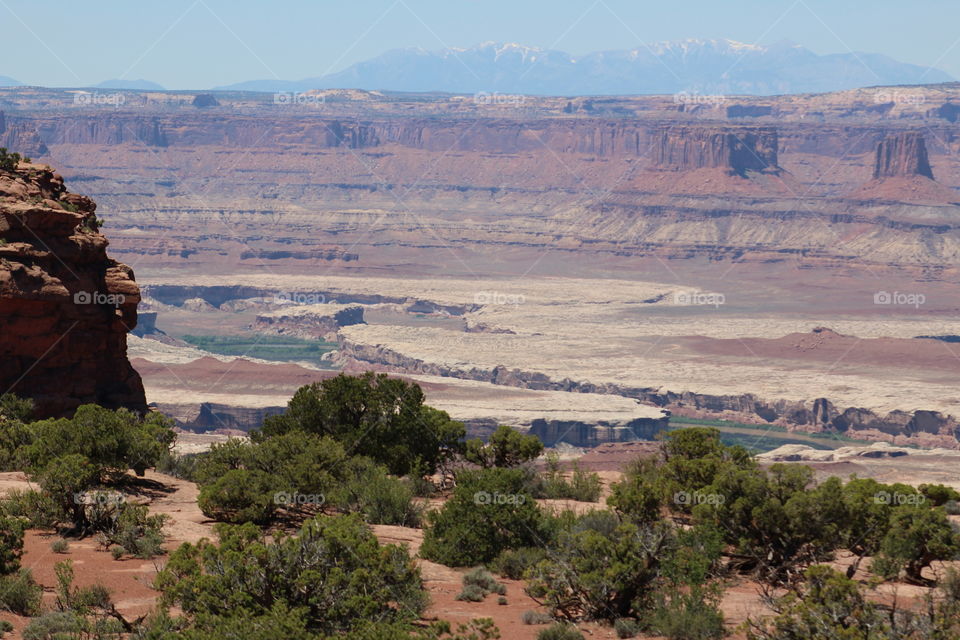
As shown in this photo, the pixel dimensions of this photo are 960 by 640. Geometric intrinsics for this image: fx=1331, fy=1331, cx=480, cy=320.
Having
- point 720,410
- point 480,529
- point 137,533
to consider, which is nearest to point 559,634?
point 480,529

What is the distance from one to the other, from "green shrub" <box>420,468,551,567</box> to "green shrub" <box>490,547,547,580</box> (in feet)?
1.55

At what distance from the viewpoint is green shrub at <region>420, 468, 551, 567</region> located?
25453 millimetres

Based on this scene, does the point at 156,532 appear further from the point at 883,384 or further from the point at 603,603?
the point at 883,384

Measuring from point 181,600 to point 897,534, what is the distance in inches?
516

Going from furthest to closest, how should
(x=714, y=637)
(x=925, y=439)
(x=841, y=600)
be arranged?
1. (x=925, y=439)
2. (x=714, y=637)
3. (x=841, y=600)

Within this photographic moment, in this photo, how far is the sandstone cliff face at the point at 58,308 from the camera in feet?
125

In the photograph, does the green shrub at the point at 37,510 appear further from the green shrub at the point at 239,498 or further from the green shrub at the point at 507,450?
the green shrub at the point at 507,450

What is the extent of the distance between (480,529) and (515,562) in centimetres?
121

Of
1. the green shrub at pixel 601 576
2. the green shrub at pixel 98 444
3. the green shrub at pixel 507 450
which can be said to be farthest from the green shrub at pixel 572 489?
the green shrub at pixel 601 576

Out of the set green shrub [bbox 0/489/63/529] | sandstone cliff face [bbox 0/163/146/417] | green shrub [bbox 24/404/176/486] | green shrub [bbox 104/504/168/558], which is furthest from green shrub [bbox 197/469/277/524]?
sandstone cliff face [bbox 0/163/146/417]

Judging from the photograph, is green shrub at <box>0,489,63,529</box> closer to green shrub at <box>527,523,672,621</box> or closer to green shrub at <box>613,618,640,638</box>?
green shrub at <box>527,523,672,621</box>

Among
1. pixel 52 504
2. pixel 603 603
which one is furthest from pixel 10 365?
pixel 603 603

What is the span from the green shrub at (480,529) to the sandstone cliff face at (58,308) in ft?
55.6

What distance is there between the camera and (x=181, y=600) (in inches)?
781
